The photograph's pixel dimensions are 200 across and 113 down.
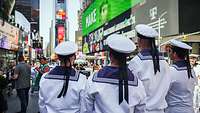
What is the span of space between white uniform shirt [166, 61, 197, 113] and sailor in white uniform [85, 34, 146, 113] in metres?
1.41

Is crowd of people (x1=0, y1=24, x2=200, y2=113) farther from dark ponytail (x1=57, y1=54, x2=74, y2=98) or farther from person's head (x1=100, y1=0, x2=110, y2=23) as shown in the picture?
person's head (x1=100, y1=0, x2=110, y2=23)

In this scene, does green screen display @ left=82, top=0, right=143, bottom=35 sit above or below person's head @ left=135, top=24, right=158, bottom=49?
above

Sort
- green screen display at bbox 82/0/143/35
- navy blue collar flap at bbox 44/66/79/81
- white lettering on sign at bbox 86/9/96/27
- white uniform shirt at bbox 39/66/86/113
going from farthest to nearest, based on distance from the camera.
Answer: white lettering on sign at bbox 86/9/96/27 < green screen display at bbox 82/0/143/35 < navy blue collar flap at bbox 44/66/79/81 < white uniform shirt at bbox 39/66/86/113

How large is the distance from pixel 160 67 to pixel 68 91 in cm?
106

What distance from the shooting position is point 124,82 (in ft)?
14.2

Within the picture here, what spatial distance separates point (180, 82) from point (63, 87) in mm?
1567

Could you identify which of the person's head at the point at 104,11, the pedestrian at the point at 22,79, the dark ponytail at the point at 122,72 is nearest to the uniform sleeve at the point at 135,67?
the dark ponytail at the point at 122,72

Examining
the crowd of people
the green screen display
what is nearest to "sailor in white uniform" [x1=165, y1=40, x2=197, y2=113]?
the crowd of people

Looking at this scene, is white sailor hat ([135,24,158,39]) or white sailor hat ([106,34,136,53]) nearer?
white sailor hat ([106,34,136,53])

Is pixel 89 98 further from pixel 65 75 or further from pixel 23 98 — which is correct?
pixel 23 98

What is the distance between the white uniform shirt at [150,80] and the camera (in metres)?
5.16

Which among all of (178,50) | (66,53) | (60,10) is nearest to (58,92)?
(66,53)

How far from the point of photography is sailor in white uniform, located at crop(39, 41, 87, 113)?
509 cm

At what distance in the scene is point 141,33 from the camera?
520cm
